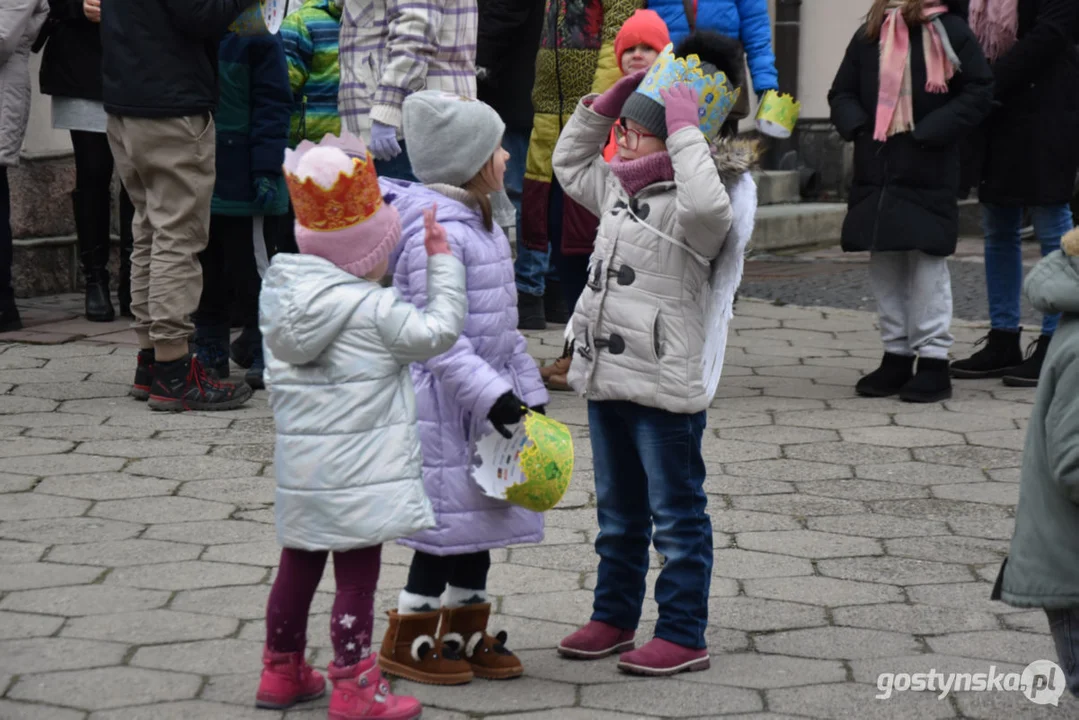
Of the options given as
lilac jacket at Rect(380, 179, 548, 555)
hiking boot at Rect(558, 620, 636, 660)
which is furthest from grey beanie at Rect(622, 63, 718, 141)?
hiking boot at Rect(558, 620, 636, 660)

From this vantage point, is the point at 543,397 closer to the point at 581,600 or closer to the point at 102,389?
the point at 581,600

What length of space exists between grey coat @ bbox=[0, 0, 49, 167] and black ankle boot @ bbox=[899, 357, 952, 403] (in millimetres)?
4217

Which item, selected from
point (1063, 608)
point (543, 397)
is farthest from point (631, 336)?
point (1063, 608)

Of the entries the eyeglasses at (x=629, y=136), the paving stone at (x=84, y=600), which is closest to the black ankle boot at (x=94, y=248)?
the paving stone at (x=84, y=600)

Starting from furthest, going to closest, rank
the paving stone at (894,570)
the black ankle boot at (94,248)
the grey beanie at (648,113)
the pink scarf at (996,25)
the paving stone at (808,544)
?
the black ankle boot at (94,248), the pink scarf at (996,25), the paving stone at (808,544), the paving stone at (894,570), the grey beanie at (648,113)

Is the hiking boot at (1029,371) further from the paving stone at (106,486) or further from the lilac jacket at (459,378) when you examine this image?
the lilac jacket at (459,378)

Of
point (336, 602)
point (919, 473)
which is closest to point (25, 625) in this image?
point (336, 602)

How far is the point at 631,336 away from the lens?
13.1ft

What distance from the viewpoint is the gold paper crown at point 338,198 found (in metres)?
3.56

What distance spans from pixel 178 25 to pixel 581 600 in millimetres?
2910

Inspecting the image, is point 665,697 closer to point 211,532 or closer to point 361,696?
point 361,696

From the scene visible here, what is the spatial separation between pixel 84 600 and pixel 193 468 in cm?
132

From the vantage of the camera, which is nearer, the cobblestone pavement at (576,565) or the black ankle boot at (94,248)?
the cobblestone pavement at (576,565)

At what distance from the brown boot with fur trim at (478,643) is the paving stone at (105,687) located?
602 millimetres
